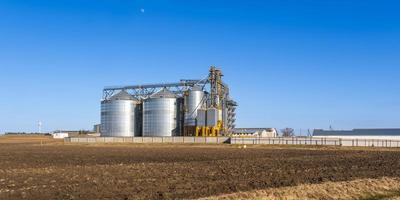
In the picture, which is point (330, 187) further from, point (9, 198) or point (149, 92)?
point (149, 92)

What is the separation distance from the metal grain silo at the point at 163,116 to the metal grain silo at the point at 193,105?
9.08 feet

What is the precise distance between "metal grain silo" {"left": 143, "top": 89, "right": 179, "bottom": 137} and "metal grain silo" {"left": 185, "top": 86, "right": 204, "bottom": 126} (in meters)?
2.77

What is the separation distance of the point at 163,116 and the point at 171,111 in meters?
2.06

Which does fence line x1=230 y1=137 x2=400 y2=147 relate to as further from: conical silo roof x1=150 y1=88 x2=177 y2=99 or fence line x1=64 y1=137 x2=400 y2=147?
conical silo roof x1=150 y1=88 x2=177 y2=99

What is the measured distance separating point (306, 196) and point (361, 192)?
3.20 meters

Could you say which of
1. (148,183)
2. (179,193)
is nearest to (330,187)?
(179,193)

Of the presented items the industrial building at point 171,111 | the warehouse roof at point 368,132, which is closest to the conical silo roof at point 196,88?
the industrial building at point 171,111

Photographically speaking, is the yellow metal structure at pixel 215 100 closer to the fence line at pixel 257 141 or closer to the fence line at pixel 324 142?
the fence line at pixel 257 141

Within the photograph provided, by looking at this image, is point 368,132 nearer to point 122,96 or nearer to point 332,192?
point 122,96

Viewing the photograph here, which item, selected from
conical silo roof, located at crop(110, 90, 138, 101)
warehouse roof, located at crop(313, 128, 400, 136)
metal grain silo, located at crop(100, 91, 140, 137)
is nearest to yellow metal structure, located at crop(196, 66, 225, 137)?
metal grain silo, located at crop(100, 91, 140, 137)

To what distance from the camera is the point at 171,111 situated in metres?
114

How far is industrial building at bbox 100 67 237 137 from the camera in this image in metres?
112

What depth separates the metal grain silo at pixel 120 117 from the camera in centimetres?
11850

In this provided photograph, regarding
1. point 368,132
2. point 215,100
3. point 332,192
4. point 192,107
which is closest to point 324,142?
point 215,100
